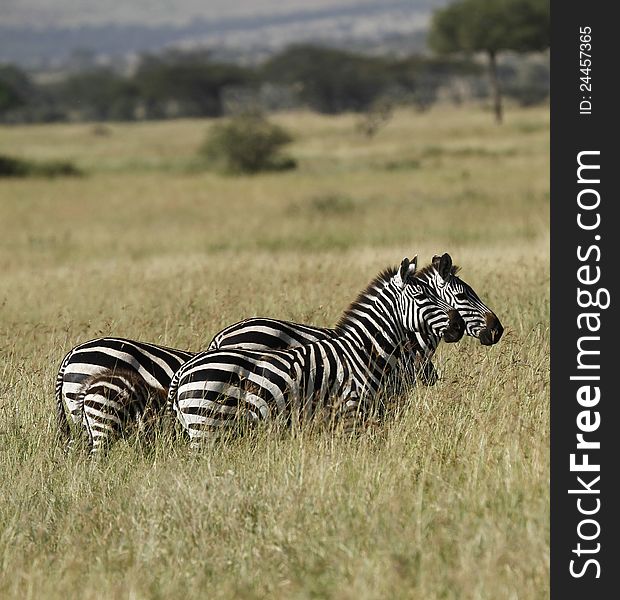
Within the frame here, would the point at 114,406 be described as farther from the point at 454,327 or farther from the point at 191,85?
the point at 191,85

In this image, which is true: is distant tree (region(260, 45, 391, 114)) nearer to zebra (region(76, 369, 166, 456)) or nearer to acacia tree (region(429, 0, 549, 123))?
acacia tree (region(429, 0, 549, 123))

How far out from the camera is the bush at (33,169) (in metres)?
42.5

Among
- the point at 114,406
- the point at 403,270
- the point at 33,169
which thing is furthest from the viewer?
the point at 33,169

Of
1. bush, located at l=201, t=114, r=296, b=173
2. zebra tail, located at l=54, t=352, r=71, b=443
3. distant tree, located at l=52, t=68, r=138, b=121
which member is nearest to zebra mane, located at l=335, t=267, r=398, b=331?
zebra tail, located at l=54, t=352, r=71, b=443

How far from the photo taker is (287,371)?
6.27 m

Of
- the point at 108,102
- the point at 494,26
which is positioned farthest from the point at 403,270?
the point at 108,102

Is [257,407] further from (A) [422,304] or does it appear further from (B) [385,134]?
(B) [385,134]

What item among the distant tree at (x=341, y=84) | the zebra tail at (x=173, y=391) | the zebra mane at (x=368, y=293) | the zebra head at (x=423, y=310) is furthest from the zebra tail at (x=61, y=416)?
the distant tree at (x=341, y=84)

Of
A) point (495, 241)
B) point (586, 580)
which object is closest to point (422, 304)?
point (586, 580)

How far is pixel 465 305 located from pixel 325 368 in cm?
99

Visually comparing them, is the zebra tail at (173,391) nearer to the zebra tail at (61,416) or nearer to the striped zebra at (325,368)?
the striped zebra at (325,368)

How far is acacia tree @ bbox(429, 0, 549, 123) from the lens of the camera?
8100 cm

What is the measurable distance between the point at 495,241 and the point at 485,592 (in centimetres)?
1639

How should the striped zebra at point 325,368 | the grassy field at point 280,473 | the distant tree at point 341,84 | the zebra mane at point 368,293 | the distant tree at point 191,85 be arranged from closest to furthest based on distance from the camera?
the grassy field at point 280,473, the striped zebra at point 325,368, the zebra mane at point 368,293, the distant tree at point 191,85, the distant tree at point 341,84
